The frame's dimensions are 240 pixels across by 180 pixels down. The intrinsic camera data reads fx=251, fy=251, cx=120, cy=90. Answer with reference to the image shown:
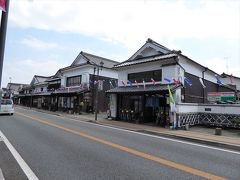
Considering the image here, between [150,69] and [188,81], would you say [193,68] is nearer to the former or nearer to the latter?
[188,81]

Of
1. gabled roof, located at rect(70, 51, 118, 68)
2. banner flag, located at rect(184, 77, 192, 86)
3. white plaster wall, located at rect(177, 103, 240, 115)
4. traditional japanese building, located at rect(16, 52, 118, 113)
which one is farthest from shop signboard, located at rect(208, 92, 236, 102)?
gabled roof, located at rect(70, 51, 118, 68)

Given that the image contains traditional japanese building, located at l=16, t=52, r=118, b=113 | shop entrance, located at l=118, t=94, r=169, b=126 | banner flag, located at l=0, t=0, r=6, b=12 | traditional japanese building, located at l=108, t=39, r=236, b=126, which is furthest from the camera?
traditional japanese building, located at l=16, t=52, r=118, b=113

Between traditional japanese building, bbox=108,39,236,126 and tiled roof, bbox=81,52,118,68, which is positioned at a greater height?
tiled roof, bbox=81,52,118,68

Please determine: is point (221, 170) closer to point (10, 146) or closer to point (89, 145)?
point (89, 145)

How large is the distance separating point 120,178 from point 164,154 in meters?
3.43

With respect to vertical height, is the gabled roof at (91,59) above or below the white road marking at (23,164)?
above

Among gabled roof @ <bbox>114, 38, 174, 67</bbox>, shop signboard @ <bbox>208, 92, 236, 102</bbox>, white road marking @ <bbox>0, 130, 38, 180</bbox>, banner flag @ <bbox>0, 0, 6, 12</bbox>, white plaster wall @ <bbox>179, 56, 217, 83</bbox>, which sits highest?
gabled roof @ <bbox>114, 38, 174, 67</bbox>

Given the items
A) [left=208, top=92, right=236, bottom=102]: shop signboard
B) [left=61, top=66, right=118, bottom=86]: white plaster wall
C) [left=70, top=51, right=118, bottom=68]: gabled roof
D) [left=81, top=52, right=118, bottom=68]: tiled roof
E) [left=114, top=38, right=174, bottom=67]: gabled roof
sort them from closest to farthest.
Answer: [left=208, top=92, right=236, bottom=102]: shop signboard → [left=114, top=38, right=174, bottom=67]: gabled roof → [left=61, top=66, right=118, bottom=86]: white plaster wall → [left=70, top=51, right=118, bottom=68]: gabled roof → [left=81, top=52, right=118, bottom=68]: tiled roof

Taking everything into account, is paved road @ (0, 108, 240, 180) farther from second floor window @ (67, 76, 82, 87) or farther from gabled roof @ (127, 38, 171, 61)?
second floor window @ (67, 76, 82, 87)

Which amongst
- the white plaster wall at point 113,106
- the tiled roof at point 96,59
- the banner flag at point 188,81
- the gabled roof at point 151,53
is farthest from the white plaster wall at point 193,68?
the tiled roof at point 96,59

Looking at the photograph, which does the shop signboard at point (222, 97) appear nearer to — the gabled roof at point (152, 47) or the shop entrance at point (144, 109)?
the shop entrance at point (144, 109)

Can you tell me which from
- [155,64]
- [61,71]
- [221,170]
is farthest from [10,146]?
[61,71]

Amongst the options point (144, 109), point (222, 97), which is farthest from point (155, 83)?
point (222, 97)

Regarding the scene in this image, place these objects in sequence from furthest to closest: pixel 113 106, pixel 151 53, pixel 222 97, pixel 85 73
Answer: pixel 85 73 < pixel 113 106 < pixel 151 53 < pixel 222 97
